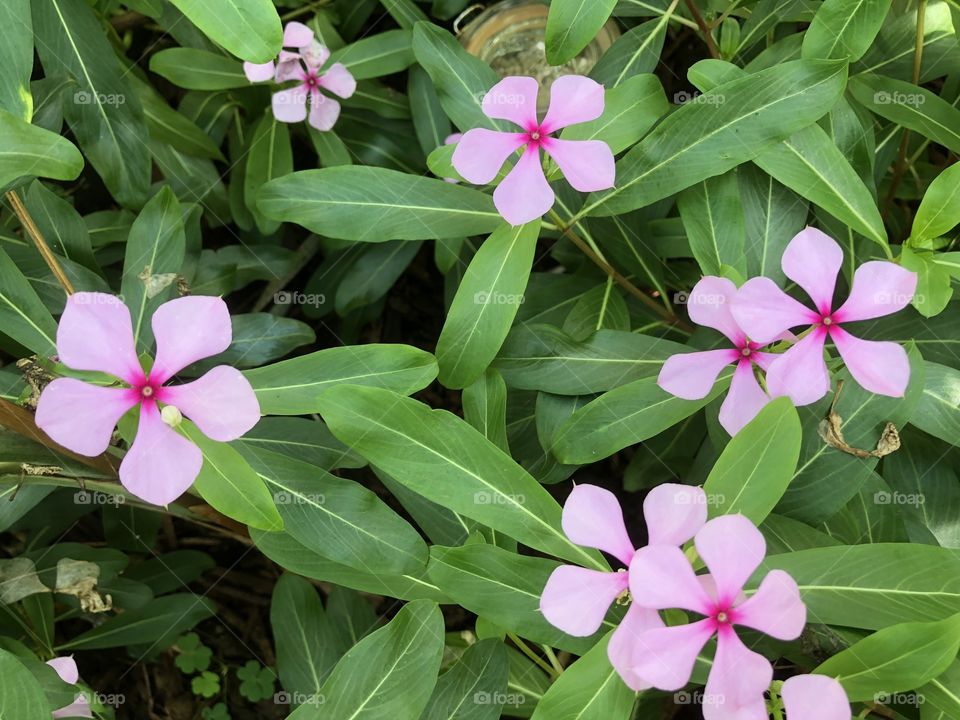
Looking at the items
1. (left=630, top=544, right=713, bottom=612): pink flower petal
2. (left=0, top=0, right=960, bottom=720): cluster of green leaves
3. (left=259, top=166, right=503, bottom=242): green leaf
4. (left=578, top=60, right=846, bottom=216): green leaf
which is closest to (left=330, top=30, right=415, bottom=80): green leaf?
(left=0, top=0, right=960, bottom=720): cluster of green leaves

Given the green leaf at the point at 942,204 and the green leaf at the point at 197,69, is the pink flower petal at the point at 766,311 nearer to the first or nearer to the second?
the green leaf at the point at 942,204

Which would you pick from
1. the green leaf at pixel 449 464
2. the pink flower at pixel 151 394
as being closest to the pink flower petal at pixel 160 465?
the pink flower at pixel 151 394

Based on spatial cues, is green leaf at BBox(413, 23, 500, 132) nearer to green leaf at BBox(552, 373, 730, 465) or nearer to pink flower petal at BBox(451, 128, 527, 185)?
pink flower petal at BBox(451, 128, 527, 185)

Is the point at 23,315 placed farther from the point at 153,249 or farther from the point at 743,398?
the point at 743,398

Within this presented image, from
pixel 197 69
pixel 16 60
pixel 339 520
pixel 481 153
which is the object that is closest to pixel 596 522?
pixel 339 520

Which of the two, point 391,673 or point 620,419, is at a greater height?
point 620,419

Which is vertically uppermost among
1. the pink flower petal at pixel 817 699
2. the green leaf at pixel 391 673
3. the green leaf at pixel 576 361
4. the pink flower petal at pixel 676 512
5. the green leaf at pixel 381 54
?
the green leaf at pixel 381 54

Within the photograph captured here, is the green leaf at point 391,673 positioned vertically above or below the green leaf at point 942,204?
below
